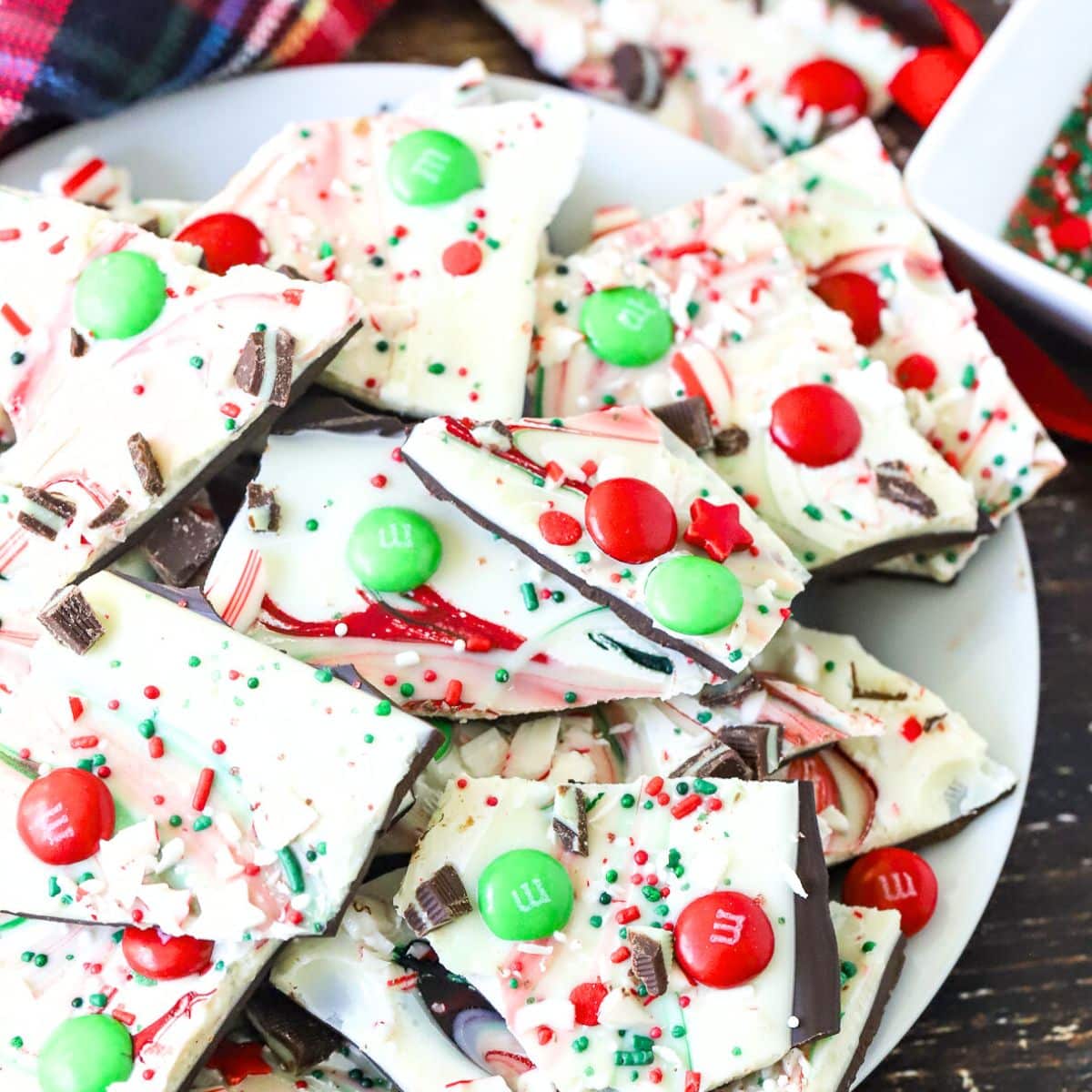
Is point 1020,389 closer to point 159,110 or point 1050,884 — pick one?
point 1050,884

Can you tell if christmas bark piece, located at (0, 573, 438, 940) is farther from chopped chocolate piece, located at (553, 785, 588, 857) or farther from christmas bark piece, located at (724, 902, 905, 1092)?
christmas bark piece, located at (724, 902, 905, 1092)

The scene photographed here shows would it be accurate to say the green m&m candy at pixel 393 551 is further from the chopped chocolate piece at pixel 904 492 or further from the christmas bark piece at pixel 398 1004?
the chopped chocolate piece at pixel 904 492

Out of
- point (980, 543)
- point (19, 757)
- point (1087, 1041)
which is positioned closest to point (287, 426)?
point (19, 757)

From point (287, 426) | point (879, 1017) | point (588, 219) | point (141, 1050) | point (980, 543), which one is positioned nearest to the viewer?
point (141, 1050)

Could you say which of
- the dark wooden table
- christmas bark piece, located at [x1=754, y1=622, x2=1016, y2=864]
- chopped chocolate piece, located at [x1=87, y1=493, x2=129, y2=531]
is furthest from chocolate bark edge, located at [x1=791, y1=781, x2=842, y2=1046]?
chopped chocolate piece, located at [x1=87, y1=493, x2=129, y2=531]

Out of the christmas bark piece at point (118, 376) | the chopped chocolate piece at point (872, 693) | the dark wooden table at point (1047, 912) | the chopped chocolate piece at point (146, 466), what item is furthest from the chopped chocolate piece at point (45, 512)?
the dark wooden table at point (1047, 912)

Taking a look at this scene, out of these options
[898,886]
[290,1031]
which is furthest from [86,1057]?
[898,886]
